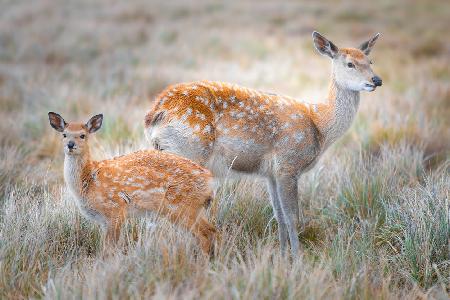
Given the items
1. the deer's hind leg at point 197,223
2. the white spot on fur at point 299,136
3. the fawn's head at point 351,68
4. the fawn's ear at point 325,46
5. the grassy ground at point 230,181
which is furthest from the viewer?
the fawn's ear at point 325,46

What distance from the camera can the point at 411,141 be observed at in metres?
8.23

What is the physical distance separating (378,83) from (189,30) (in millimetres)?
14643

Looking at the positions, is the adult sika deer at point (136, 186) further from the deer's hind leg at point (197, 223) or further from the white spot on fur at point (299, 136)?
the white spot on fur at point (299, 136)

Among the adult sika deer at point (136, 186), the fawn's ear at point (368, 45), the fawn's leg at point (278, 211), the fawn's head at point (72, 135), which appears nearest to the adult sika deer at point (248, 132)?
the fawn's leg at point (278, 211)

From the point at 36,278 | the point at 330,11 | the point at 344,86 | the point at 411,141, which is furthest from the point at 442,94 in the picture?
the point at 330,11

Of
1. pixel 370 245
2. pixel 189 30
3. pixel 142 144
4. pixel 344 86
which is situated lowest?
pixel 370 245

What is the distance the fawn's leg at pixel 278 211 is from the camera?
18.8 ft

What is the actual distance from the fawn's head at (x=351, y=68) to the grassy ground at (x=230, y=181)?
3.16 ft

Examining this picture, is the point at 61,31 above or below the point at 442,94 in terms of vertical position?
above

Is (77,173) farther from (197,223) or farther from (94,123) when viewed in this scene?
(197,223)

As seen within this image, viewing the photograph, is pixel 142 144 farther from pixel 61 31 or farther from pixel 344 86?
pixel 61 31

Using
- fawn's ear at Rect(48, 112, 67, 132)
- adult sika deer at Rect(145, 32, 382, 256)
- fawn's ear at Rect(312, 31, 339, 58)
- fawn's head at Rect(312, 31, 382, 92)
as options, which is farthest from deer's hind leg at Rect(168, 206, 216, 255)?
fawn's ear at Rect(312, 31, 339, 58)

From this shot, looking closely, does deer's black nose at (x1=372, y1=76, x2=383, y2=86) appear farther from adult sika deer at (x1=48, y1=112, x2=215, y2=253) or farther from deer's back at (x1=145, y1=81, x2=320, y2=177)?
adult sika deer at (x1=48, y1=112, x2=215, y2=253)

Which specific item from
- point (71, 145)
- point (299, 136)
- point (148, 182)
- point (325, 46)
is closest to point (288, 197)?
point (299, 136)
